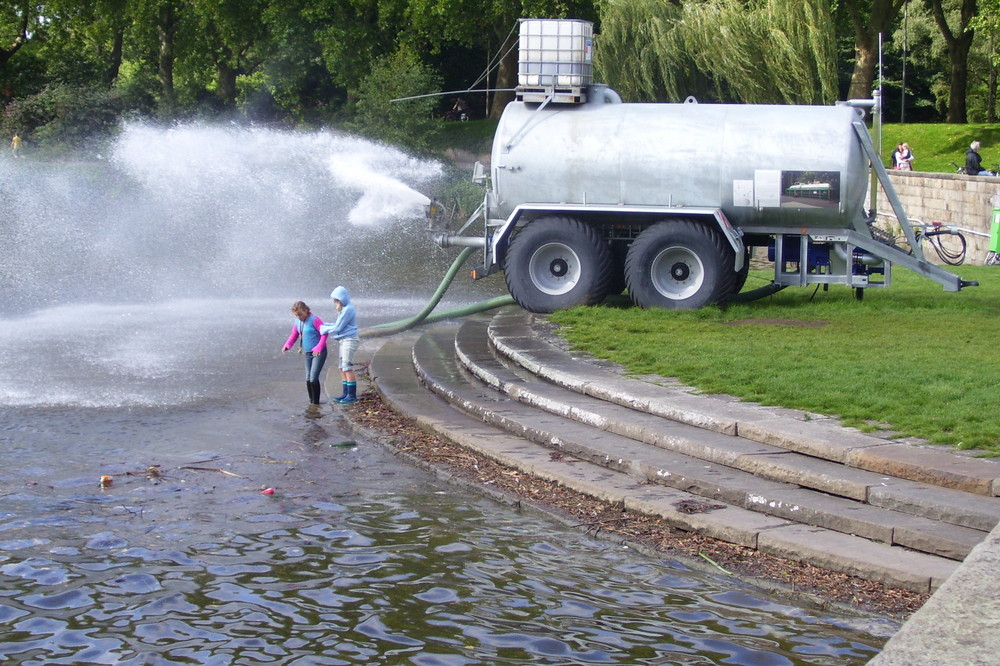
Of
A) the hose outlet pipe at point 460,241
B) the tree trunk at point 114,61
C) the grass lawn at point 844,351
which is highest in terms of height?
the tree trunk at point 114,61

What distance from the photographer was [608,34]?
38.2 metres

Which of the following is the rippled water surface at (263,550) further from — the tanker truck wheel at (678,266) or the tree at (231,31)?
the tree at (231,31)

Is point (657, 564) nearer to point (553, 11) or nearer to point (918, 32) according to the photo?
point (553, 11)

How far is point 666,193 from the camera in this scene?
1628 centimetres

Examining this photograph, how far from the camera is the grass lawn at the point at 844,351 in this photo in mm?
10094

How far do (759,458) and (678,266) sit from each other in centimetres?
774

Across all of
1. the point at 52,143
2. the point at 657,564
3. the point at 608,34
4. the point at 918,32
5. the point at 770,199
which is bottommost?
the point at 657,564

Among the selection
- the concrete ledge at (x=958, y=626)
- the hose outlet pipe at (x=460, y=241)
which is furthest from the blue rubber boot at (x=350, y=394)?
the concrete ledge at (x=958, y=626)

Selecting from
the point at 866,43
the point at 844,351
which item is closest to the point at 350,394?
the point at 844,351

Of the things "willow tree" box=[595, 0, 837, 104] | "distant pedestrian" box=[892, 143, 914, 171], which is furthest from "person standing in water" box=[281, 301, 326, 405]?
"willow tree" box=[595, 0, 837, 104]

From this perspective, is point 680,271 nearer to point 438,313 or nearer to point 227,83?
point 438,313

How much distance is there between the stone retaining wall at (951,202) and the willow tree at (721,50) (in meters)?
6.18

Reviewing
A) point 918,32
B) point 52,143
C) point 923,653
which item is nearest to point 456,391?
point 923,653

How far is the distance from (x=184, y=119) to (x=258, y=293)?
26.3m
